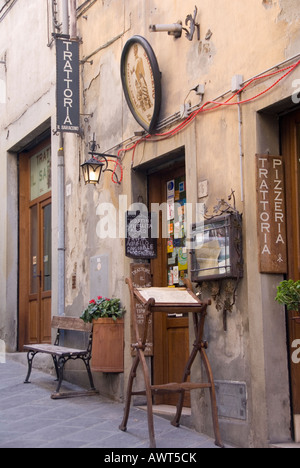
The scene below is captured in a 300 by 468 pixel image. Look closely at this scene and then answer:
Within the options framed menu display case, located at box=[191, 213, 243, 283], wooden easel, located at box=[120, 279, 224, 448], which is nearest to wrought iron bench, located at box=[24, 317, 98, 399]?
wooden easel, located at box=[120, 279, 224, 448]

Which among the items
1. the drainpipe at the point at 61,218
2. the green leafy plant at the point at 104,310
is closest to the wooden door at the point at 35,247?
the drainpipe at the point at 61,218

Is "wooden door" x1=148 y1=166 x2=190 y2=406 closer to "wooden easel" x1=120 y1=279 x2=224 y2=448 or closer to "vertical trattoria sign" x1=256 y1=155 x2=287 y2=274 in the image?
"wooden easel" x1=120 y1=279 x2=224 y2=448

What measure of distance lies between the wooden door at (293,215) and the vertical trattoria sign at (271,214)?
51 mm

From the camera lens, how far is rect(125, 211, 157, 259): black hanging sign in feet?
23.2

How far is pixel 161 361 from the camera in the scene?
6906 mm

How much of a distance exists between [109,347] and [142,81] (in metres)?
2.78

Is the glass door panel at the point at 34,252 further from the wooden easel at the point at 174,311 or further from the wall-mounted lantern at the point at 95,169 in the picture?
the wooden easel at the point at 174,311

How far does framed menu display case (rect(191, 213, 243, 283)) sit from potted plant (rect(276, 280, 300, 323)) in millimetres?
604

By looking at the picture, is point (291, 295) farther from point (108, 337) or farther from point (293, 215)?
point (108, 337)

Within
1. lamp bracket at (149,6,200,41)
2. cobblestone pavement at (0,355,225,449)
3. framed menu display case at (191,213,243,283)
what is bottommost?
cobblestone pavement at (0,355,225,449)

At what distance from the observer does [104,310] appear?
23.5ft

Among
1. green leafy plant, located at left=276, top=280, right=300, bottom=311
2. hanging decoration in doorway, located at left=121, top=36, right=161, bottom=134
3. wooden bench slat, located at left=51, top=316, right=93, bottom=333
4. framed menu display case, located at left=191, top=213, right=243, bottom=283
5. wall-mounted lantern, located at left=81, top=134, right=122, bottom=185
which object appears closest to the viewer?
green leafy plant, located at left=276, top=280, right=300, bottom=311

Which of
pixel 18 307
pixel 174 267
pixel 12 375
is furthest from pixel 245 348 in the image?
pixel 18 307

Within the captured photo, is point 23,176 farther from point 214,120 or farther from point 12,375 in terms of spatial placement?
point 214,120
